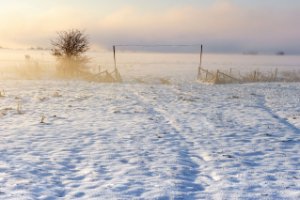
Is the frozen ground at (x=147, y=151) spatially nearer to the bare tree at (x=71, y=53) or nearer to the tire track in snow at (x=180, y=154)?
the tire track in snow at (x=180, y=154)

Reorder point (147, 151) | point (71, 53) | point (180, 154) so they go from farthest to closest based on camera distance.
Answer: point (71, 53) < point (147, 151) < point (180, 154)

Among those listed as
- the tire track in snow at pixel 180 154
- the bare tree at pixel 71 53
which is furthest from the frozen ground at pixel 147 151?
the bare tree at pixel 71 53

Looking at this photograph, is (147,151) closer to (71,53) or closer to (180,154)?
(180,154)

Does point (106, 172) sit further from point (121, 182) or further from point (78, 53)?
point (78, 53)

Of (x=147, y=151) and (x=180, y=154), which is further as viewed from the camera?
(x=147, y=151)

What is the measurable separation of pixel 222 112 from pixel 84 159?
342 inches

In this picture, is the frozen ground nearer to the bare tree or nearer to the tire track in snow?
the tire track in snow

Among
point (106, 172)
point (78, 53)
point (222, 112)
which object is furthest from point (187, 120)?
point (78, 53)

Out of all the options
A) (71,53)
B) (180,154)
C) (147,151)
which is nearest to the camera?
(180,154)

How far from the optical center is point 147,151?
9859mm

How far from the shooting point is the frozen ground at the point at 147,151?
7.19 m

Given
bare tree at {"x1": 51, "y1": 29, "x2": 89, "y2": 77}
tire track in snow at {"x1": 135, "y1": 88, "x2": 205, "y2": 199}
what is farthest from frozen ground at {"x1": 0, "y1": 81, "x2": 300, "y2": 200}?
bare tree at {"x1": 51, "y1": 29, "x2": 89, "y2": 77}

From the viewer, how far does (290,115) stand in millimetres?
15820

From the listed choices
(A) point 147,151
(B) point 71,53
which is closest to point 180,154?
(A) point 147,151
